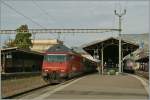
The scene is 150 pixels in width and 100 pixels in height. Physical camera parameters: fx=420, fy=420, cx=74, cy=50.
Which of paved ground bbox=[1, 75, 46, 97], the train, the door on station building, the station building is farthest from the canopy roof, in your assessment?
paved ground bbox=[1, 75, 46, 97]

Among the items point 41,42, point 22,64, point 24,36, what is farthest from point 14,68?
point 41,42

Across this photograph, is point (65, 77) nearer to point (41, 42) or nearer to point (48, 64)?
point (48, 64)

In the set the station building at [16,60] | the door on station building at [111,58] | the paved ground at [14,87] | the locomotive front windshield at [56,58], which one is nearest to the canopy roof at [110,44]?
the door on station building at [111,58]

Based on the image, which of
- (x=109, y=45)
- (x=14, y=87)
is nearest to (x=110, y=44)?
(x=109, y=45)

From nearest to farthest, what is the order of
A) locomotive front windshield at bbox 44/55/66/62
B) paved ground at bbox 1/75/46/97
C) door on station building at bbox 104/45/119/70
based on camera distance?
paved ground at bbox 1/75/46/97
locomotive front windshield at bbox 44/55/66/62
door on station building at bbox 104/45/119/70

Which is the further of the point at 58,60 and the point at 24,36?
the point at 24,36

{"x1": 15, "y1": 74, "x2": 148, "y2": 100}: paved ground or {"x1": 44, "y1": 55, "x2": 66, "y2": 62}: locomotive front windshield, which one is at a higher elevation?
{"x1": 44, "y1": 55, "x2": 66, "y2": 62}: locomotive front windshield

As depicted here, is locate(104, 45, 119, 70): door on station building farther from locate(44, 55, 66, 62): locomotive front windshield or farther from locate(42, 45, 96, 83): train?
locate(44, 55, 66, 62): locomotive front windshield

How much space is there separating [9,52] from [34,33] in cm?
1566

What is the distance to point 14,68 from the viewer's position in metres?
52.6

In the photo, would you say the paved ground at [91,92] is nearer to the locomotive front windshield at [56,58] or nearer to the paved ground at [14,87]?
the paved ground at [14,87]

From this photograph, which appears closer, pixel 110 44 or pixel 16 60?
pixel 16 60

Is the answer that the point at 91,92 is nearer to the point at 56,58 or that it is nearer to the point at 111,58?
the point at 56,58

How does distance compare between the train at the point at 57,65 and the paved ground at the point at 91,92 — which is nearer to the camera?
the paved ground at the point at 91,92
